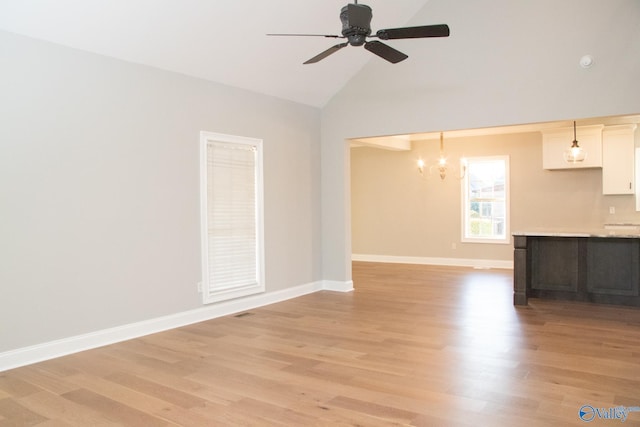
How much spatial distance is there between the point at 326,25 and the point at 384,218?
5.60 meters

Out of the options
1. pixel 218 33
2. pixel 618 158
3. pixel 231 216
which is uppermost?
pixel 218 33

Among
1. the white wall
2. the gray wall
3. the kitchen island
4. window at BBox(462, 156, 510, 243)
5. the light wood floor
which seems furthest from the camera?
window at BBox(462, 156, 510, 243)

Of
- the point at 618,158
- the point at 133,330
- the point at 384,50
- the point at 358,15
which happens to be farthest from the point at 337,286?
the point at 618,158

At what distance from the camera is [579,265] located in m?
6.02

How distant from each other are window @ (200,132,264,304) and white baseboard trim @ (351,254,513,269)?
4794 mm

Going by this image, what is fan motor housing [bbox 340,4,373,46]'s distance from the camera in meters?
3.46

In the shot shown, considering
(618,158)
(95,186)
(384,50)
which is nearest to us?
(384,50)

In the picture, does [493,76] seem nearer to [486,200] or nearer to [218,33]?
[218,33]

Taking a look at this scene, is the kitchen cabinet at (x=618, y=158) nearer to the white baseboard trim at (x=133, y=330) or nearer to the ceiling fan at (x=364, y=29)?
the white baseboard trim at (x=133, y=330)

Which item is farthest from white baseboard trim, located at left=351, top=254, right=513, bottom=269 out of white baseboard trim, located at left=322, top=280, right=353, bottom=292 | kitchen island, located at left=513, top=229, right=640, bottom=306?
white baseboard trim, located at left=322, top=280, right=353, bottom=292

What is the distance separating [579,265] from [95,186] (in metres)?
5.71

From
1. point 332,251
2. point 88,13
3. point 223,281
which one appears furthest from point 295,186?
point 88,13

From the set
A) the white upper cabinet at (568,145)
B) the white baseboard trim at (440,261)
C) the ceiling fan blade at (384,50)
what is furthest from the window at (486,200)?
the ceiling fan blade at (384,50)

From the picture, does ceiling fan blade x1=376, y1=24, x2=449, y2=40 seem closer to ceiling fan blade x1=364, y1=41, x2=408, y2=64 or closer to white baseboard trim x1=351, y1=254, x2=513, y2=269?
ceiling fan blade x1=364, y1=41, x2=408, y2=64
